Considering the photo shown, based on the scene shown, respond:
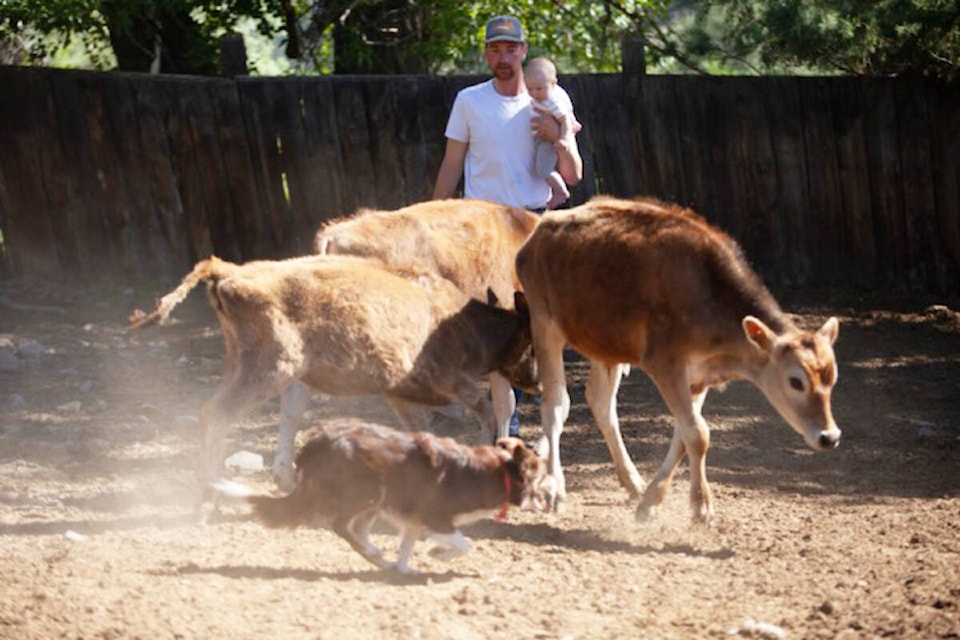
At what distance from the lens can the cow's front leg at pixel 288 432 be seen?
819cm

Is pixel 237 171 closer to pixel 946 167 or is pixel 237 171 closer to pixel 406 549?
pixel 946 167

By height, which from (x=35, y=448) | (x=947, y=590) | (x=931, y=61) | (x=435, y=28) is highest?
(x=435, y=28)

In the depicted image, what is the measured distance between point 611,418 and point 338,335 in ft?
5.54

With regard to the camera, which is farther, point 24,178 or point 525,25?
→ point 525,25

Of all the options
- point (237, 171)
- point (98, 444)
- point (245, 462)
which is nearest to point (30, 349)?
point (237, 171)

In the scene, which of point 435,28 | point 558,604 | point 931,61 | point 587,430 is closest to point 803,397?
point 558,604

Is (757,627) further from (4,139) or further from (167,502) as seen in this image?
(4,139)

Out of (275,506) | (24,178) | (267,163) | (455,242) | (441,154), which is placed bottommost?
(275,506)

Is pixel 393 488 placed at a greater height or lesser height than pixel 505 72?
lesser

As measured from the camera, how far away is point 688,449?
7672 millimetres

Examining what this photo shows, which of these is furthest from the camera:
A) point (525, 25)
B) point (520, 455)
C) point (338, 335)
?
point (525, 25)

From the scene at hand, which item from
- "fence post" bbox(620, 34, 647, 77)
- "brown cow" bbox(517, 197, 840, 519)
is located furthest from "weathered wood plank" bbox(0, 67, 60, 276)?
"brown cow" bbox(517, 197, 840, 519)

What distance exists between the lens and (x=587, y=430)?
9.99 metres

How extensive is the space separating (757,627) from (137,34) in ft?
35.6
